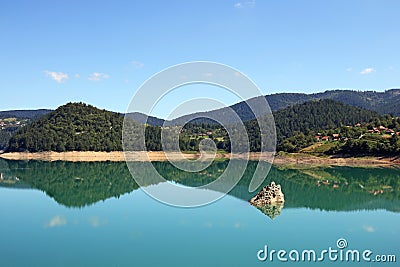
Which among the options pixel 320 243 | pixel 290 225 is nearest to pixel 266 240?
pixel 320 243

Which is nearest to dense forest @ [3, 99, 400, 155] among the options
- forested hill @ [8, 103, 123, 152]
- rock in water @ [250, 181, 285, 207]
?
forested hill @ [8, 103, 123, 152]

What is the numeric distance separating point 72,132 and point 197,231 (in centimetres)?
7843

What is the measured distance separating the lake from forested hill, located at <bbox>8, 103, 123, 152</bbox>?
53.6 metres

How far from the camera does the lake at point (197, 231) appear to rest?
1623 cm

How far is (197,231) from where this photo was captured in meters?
20.5

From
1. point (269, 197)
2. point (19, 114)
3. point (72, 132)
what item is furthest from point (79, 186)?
point (19, 114)

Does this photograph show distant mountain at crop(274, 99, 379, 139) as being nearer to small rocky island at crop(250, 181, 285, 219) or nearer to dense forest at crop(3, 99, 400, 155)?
dense forest at crop(3, 99, 400, 155)

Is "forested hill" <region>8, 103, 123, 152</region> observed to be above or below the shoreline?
above

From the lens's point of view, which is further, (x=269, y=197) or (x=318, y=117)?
(x=318, y=117)

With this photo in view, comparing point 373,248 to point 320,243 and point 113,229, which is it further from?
point 113,229

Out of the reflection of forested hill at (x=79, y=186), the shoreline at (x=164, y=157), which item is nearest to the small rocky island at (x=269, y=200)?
the reflection of forested hill at (x=79, y=186)

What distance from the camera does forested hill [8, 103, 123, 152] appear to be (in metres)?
88.9

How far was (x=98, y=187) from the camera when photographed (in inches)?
1613

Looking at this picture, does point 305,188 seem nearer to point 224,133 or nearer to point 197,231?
point 197,231
